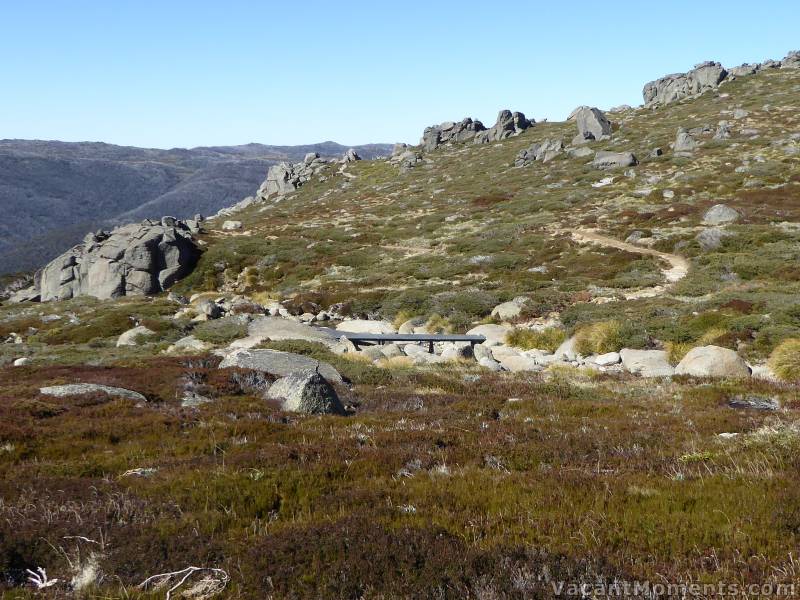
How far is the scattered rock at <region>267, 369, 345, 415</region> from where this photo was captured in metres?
12.7

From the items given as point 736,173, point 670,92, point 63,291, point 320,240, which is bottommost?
point 63,291

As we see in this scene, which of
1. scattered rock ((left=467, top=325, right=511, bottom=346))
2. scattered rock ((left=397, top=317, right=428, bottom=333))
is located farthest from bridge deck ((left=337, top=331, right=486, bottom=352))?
scattered rock ((left=397, top=317, right=428, bottom=333))

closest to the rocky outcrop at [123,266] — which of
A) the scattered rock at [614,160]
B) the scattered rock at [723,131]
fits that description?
the scattered rock at [614,160]

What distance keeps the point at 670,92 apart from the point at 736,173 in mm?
99238

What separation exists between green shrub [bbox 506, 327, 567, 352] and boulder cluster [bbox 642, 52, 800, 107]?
14371cm

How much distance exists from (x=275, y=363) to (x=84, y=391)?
5.95 meters

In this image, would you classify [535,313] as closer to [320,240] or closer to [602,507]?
[602,507]

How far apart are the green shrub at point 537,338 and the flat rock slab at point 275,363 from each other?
40.3ft

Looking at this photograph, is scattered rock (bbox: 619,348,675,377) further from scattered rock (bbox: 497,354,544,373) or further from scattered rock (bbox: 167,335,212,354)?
scattered rock (bbox: 167,335,212,354)

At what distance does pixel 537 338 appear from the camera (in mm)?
26953

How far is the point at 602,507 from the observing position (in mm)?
5562

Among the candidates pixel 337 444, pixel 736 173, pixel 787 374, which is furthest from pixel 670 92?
pixel 337 444

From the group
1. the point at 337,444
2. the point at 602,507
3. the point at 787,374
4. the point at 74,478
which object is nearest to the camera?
the point at 602,507

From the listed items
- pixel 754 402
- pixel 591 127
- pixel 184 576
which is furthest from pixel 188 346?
pixel 591 127
